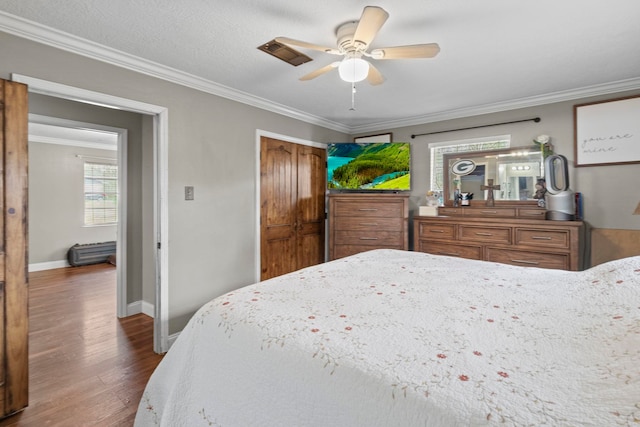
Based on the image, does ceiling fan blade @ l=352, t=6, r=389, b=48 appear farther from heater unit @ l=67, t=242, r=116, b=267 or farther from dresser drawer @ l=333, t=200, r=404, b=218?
heater unit @ l=67, t=242, r=116, b=267

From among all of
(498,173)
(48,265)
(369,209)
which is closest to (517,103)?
(498,173)

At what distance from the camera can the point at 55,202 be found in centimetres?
562

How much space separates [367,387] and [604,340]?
73 cm

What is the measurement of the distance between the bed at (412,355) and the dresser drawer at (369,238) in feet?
6.70

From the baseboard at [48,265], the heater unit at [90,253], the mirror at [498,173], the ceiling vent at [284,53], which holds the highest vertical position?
the ceiling vent at [284,53]

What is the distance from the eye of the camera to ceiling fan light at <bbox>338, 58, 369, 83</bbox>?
1.81 m

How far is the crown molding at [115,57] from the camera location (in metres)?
1.85

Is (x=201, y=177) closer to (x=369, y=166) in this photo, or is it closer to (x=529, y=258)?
(x=369, y=166)

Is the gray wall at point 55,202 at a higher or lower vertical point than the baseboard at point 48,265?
higher

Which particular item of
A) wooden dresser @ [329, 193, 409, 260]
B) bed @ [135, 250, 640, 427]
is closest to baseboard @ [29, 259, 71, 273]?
wooden dresser @ [329, 193, 409, 260]

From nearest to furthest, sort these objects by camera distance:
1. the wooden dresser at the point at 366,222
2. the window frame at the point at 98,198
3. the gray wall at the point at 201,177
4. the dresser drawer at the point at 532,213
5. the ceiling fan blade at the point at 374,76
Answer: the ceiling fan blade at the point at 374,76 → the gray wall at the point at 201,177 → the dresser drawer at the point at 532,213 → the wooden dresser at the point at 366,222 → the window frame at the point at 98,198

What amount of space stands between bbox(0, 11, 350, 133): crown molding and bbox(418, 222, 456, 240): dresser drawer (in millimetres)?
2175

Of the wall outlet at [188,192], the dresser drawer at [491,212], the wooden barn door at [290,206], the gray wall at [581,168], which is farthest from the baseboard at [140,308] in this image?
the gray wall at [581,168]

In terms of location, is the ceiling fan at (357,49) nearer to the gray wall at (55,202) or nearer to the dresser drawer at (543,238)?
the dresser drawer at (543,238)
